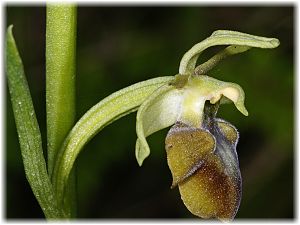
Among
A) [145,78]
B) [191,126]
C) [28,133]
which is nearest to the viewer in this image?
[28,133]

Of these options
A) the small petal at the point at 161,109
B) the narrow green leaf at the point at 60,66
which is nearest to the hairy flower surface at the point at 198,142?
the small petal at the point at 161,109

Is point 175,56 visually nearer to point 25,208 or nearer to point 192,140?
point 25,208

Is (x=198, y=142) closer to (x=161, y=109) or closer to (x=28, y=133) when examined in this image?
(x=161, y=109)

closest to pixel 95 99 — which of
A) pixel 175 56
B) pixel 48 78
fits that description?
pixel 175 56

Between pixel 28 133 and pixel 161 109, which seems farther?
pixel 161 109

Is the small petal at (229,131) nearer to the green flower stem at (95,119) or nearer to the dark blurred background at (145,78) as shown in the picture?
the green flower stem at (95,119)

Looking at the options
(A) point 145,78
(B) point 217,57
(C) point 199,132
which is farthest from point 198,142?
(A) point 145,78

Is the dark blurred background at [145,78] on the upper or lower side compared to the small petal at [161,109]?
lower
